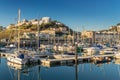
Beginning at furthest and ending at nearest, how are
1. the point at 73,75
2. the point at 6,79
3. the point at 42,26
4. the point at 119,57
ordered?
the point at 42,26 → the point at 119,57 → the point at 73,75 → the point at 6,79

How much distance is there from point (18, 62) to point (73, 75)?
9684 millimetres

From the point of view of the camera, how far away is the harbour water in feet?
91.6

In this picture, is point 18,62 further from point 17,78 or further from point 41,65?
point 17,78

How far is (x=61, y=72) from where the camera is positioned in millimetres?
30812

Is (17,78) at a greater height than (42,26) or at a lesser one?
lesser

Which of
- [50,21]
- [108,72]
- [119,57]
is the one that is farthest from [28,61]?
[50,21]

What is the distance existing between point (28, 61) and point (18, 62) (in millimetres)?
1536

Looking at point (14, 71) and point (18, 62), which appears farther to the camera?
point (18, 62)

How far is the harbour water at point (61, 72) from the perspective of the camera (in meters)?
27.9

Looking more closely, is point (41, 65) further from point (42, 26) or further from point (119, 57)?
point (42, 26)

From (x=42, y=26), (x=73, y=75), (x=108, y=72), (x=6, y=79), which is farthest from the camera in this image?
(x=42, y=26)

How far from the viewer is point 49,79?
26.8 m

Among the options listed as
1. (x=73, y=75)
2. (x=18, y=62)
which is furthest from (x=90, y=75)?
(x=18, y=62)

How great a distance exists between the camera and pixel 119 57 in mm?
43219
